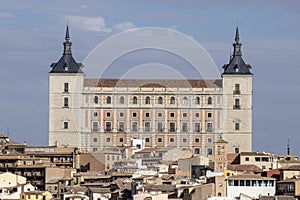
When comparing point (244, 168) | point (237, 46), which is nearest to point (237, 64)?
point (237, 46)

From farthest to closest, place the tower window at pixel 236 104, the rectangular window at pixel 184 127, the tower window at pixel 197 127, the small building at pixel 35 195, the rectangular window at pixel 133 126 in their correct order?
the tower window at pixel 236 104 < the rectangular window at pixel 184 127 < the tower window at pixel 197 127 < the rectangular window at pixel 133 126 < the small building at pixel 35 195

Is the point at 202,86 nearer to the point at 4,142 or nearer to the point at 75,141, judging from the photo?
the point at 75,141

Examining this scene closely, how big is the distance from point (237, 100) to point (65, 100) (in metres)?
12.7

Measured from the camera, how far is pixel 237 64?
121 meters

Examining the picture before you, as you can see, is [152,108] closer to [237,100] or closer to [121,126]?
[121,126]

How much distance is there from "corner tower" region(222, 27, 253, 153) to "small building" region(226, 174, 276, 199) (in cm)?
4464

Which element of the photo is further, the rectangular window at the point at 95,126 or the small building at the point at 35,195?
the rectangular window at the point at 95,126

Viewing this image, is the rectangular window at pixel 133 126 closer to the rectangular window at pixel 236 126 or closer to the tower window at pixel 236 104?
the rectangular window at pixel 236 126

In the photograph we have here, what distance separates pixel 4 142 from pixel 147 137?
19.8 metres

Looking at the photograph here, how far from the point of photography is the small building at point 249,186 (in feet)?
231

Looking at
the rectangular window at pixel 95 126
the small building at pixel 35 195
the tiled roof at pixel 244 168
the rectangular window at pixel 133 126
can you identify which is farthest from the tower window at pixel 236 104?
the small building at pixel 35 195

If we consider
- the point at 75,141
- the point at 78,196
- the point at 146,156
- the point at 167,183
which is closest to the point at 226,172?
the point at 167,183

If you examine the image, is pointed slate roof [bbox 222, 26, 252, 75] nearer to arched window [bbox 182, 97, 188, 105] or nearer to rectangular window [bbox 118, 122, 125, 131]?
arched window [bbox 182, 97, 188, 105]

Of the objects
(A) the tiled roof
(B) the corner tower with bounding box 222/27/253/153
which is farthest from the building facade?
(A) the tiled roof
